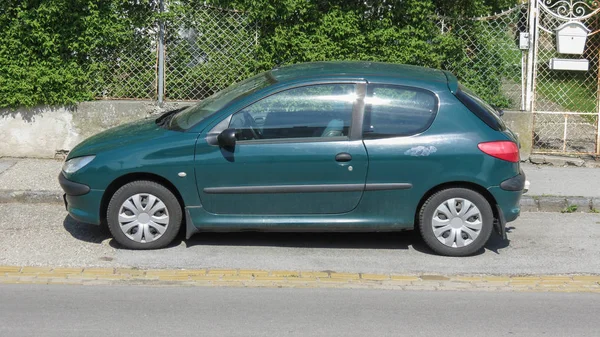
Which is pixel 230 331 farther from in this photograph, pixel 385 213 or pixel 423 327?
pixel 385 213

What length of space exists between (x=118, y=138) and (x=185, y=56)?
11.9 ft

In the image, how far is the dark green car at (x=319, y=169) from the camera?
23.5 ft

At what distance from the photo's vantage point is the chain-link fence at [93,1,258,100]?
35.1 feet

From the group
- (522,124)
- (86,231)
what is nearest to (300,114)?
(86,231)

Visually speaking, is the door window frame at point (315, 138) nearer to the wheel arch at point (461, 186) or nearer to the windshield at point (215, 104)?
the windshield at point (215, 104)

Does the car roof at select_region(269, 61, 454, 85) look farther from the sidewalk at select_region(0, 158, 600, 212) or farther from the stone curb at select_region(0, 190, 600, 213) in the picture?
the sidewalk at select_region(0, 158, 600, 212)

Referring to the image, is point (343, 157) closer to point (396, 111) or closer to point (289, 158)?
point (289, 158)

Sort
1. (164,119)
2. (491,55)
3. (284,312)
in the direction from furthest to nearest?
(491,55), (164,119), (284,312)

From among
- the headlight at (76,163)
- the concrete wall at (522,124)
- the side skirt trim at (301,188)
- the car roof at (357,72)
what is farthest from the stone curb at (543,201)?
the side skirt trim at (301,188)

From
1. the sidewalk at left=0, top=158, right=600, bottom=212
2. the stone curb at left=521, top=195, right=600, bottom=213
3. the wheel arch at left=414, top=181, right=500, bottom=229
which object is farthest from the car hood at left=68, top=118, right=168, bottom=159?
the stone curb at left=521, top=195, right=600, bottom=213

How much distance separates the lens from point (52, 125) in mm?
10516

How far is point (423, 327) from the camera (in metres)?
5.82

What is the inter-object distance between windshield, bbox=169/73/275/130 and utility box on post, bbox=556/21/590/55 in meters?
4.67

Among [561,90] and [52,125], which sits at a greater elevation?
[561,90]
